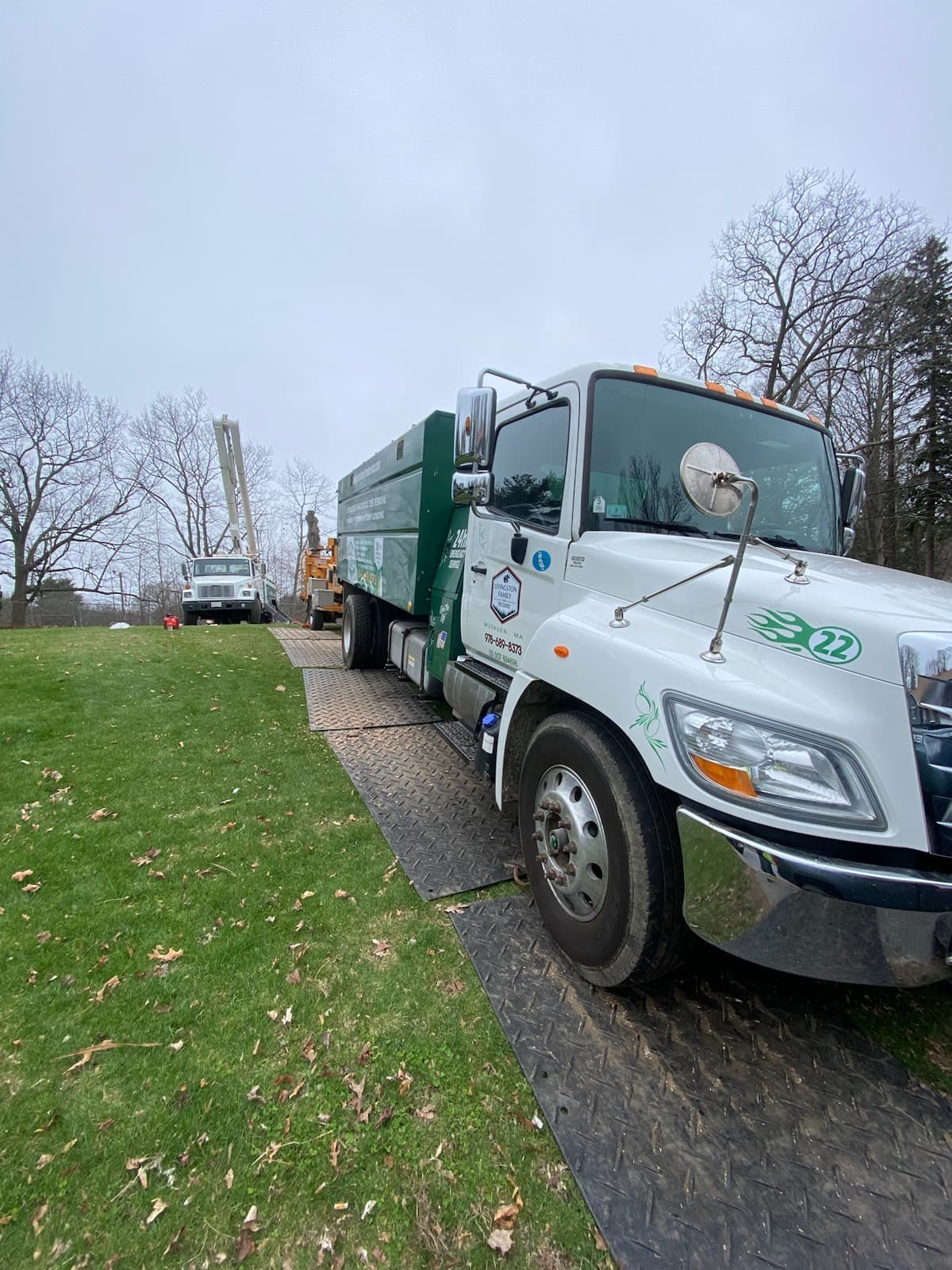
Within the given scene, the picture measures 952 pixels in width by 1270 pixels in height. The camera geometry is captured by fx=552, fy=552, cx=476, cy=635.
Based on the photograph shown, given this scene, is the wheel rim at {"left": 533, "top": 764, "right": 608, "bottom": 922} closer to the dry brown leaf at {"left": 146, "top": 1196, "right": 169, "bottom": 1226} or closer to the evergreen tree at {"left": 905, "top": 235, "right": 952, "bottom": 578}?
the dry brown leaf at {"left": 146, "top": 1196, "right": 169, "bottom": 1226}

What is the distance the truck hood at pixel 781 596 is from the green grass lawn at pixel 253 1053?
5.65 ft

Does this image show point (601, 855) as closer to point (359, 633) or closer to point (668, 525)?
point (668, 525)

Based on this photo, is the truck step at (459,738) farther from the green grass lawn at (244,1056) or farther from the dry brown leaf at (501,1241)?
the dry brown leaf at (501,1241)

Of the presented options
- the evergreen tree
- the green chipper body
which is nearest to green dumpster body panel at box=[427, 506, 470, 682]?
the green chipper body

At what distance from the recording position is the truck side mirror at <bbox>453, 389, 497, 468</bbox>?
294 cm

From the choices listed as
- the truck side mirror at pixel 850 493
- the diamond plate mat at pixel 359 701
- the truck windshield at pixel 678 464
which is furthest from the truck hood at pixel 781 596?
the diamond plate mat at pixel 359 701

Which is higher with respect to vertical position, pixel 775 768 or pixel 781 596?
pixel 781 596

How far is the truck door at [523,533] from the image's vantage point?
2.91 m

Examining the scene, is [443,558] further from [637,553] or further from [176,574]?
[176,574]

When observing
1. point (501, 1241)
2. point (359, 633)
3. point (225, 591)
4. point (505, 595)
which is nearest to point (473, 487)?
point (505, 595)

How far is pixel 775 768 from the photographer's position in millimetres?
1596

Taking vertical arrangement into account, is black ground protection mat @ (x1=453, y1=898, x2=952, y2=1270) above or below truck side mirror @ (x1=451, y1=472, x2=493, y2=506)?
below

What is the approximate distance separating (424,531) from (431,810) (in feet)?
7.70

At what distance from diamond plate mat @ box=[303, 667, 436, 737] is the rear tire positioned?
0.60 ft
